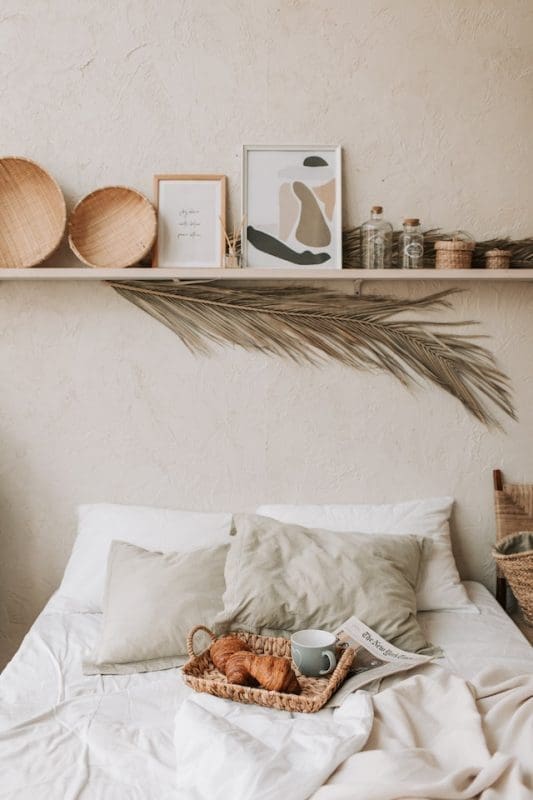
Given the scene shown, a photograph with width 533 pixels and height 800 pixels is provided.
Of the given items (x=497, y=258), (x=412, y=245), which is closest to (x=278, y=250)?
(x=412, y=245)

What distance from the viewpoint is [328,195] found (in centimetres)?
235

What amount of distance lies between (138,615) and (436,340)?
1224mm

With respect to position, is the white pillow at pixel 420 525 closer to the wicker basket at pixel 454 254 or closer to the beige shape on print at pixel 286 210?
the wicker basket at pixel 454 254

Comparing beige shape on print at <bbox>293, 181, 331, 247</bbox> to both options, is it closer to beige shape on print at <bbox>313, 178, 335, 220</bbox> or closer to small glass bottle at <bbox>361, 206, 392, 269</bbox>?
beige shape on print at <bbox>313, 178, 335, 220</bbox>

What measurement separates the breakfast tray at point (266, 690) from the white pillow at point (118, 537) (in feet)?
1.30

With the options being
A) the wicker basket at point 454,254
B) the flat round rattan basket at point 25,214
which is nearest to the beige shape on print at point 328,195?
the wicker basket at point 454,254

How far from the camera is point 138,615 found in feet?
6.21

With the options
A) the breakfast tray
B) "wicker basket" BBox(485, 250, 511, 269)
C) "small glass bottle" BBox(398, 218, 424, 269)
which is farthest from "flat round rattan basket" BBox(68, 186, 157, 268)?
the breakfast tray

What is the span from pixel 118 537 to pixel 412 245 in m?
1.24

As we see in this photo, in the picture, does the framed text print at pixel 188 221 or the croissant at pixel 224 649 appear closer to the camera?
the croissant at pixel 224 649

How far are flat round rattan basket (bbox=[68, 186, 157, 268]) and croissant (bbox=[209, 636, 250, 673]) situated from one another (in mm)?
1162

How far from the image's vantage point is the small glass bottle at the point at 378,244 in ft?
7.48

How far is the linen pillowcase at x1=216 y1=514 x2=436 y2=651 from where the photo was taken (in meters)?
1.91

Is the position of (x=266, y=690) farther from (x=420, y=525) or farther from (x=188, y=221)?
(x=188, y=221)
